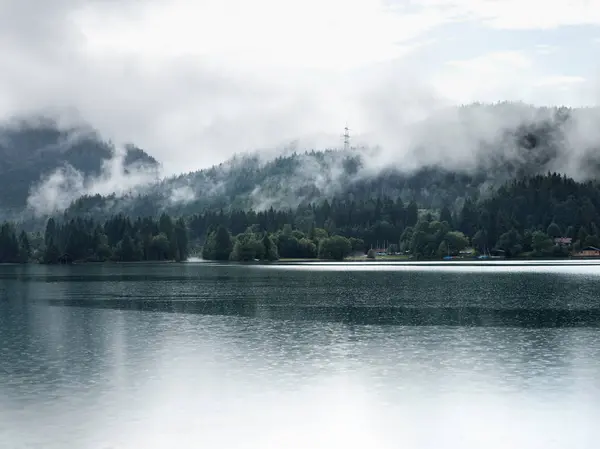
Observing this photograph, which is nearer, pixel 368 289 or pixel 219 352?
pixel 219 352

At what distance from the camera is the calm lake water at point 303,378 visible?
34.1 metres

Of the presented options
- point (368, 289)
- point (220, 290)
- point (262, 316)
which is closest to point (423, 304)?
point (262, 316)

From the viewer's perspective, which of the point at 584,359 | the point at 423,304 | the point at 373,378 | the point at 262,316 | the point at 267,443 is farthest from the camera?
the point at 423,304

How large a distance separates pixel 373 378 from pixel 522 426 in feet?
43.3

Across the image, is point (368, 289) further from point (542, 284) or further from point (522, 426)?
point (522, 426)

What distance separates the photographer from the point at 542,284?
145750 mm

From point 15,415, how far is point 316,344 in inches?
1152

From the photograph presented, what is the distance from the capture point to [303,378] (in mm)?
47406

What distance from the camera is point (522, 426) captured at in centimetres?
3494

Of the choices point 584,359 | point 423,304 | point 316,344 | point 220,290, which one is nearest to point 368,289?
point 220,290

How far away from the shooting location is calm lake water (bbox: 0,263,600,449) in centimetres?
3412

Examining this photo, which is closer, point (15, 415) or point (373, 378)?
point (15, 415)

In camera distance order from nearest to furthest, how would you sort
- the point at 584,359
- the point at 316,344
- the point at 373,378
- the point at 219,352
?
the point at 373,378, the point at 584,359, the point at 219,352, the point at 316,344

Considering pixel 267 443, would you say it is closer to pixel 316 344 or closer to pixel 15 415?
pixel 15 415
